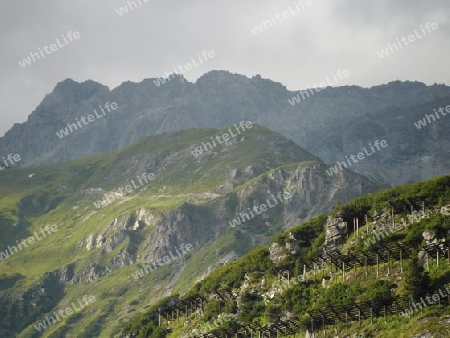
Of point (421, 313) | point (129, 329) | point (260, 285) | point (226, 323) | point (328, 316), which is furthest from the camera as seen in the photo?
point (129, 329)

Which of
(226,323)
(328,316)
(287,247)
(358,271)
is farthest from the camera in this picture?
(287,247)

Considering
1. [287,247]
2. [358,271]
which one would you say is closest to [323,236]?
[287,247]

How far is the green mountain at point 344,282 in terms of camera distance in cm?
9862

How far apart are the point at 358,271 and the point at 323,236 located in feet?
96.7

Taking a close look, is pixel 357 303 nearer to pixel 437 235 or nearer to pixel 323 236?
pixel 437 235

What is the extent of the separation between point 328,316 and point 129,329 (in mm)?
83469

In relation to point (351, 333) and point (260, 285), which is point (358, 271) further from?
point (260, 285)

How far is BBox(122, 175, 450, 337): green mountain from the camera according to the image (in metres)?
98.6

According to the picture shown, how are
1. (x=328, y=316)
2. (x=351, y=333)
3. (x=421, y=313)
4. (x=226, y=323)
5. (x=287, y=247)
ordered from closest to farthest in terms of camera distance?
(x=421, y=313)
(x=351, y=333)
(x=328, y=316)
(x=226, y=323)
(x=287, y=247)

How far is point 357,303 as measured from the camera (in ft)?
344

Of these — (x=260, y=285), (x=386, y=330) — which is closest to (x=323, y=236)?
(x=260, y=285)

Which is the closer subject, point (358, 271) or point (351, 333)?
point (351, 333)

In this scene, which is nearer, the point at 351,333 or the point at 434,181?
the point at 351,333

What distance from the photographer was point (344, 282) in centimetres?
11788
